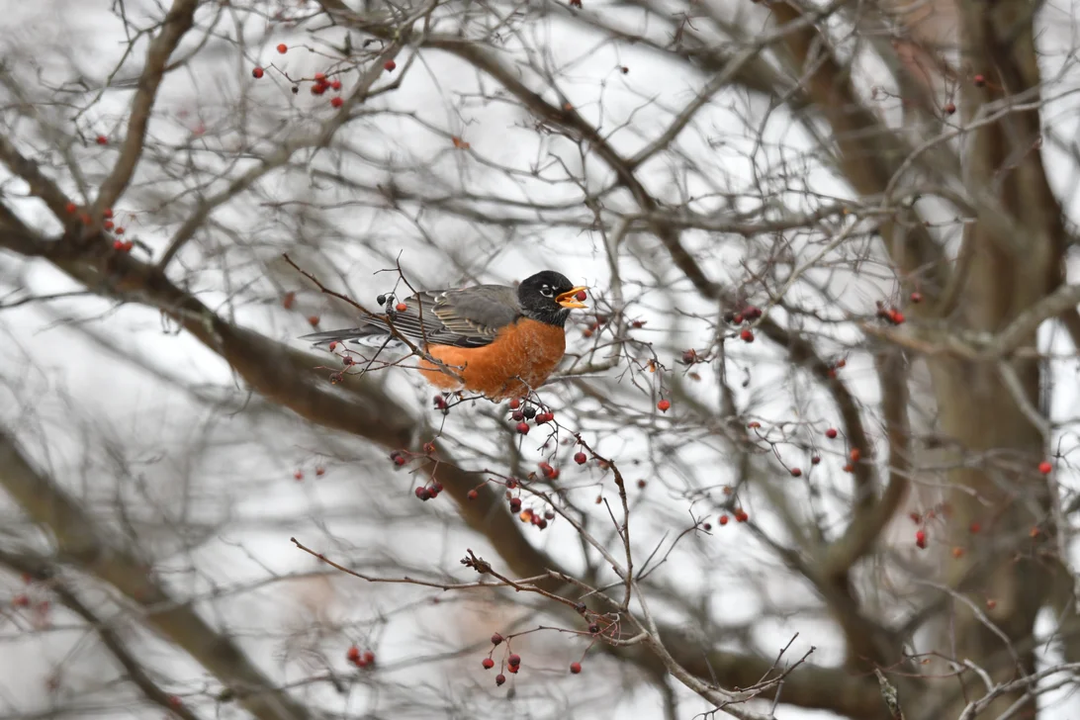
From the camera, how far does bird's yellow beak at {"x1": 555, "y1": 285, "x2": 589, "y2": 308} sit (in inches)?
201

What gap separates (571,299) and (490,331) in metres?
0.88

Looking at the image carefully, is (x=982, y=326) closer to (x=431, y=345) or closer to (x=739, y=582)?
(x=739, y=582)

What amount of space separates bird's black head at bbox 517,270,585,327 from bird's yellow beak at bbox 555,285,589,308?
0.16 m

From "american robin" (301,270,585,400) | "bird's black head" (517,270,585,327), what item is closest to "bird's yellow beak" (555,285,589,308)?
"american robin" (301,270,585,400)

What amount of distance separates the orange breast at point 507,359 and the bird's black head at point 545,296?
2.3 inches

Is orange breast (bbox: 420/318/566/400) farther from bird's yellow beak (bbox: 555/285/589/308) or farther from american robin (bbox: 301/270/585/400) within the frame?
bird's yellow beak (bbox: 555/285/589/308)

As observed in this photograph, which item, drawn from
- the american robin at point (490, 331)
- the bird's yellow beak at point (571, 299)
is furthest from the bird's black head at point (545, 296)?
the bird's yellow beak at point (571, 299)

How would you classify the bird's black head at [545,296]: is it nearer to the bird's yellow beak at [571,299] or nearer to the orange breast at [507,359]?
the orange breast at [507,359]

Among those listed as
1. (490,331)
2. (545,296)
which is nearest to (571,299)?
(545,296)

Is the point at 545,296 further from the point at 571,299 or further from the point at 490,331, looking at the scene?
the point at 571,299

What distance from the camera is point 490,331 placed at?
603 cm

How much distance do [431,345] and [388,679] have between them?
191 centimetres

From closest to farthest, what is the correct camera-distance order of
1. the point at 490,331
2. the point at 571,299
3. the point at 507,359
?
the point at 571,299, the point at 507,359, the point at 490,331

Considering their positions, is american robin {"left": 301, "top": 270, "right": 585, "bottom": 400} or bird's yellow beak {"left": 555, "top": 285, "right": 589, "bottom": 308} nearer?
bird's yellow beak {"left": 555, "top": 285, "right": 589, "bottom": 308}
